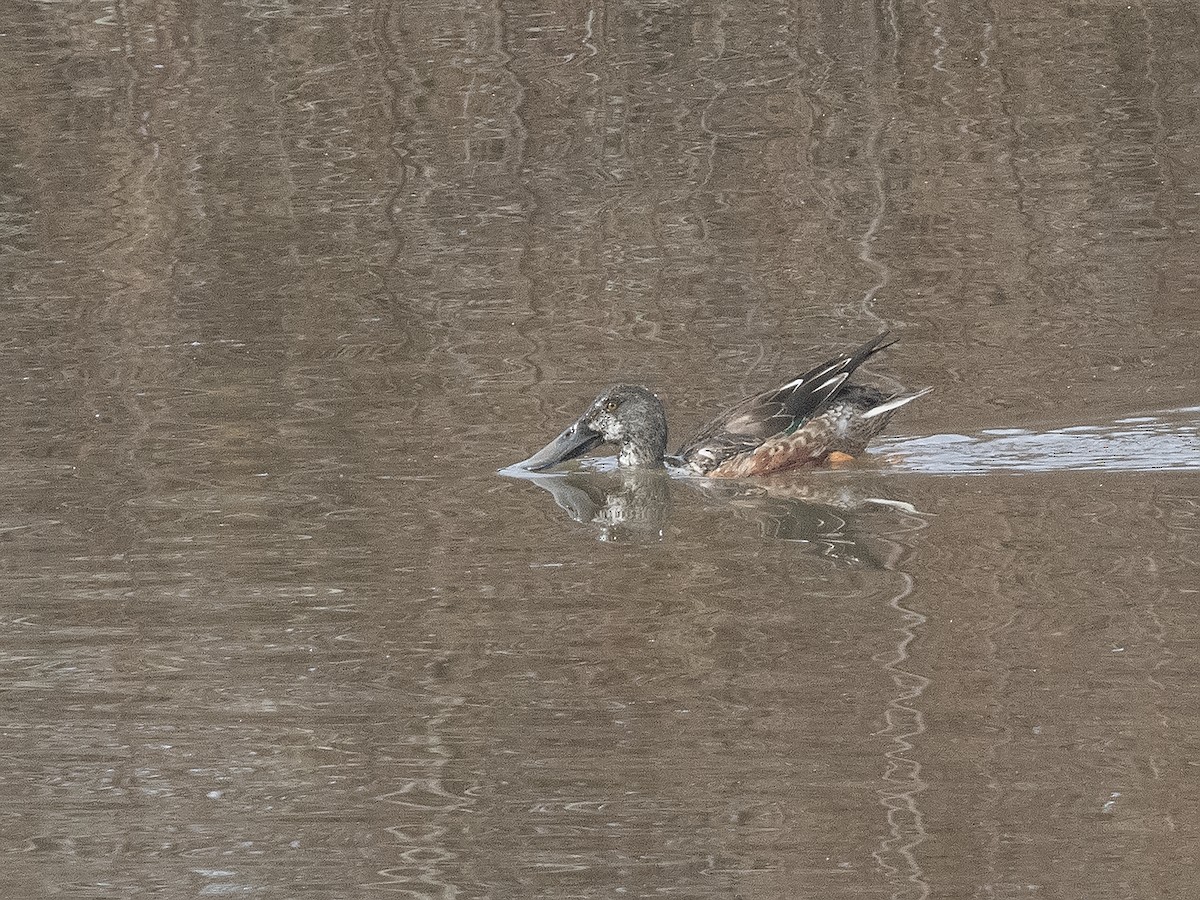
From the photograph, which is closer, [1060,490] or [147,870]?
[147,870]

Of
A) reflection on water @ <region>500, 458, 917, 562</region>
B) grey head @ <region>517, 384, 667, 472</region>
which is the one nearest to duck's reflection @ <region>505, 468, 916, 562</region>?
reflection on water @ <region>500, 458, 917, 562</region>

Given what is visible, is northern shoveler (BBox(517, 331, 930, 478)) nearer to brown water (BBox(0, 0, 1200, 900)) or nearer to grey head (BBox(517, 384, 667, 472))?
grey head (BBox(517, 384, 667, 472))

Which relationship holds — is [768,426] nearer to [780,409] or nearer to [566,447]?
[780,409]

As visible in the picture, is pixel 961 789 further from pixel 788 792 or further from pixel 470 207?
pixel 470 207

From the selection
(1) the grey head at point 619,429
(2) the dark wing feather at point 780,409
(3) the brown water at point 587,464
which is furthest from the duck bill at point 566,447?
(2) the dark wing feather at point 780,409

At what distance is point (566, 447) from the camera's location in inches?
363

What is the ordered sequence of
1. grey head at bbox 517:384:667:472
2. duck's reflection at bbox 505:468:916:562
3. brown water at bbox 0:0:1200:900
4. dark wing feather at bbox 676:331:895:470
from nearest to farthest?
brown water at bbox 0:0:1200:900
duck's reflection at bbox 505:468:916:562
dark wing feather at bbox 676:331:895:470
grey head at bbox 517:384:667:472

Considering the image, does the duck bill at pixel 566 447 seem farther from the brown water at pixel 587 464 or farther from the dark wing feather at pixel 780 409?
the dark wing feather at pixel 780 409

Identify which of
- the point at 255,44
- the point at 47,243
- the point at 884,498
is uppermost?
the point at 255,44

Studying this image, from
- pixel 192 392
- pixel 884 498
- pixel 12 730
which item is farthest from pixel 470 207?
pixel 12 730

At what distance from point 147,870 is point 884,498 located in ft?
13.8

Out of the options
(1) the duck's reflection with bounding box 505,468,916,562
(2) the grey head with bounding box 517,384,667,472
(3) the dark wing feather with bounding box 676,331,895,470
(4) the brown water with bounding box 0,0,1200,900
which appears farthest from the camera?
(2) the grey head with bounding box 517,384,667,472

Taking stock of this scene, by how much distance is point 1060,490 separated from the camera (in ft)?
26.7

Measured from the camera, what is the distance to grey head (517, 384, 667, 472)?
920 cm
